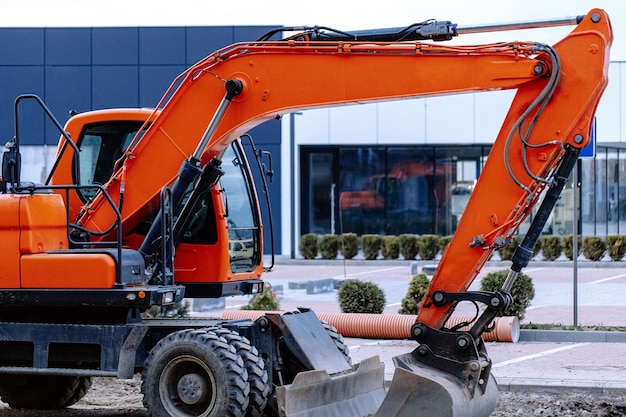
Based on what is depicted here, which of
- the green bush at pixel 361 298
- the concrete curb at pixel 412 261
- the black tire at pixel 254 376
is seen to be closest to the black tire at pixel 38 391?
the black tire at pixel 254 376

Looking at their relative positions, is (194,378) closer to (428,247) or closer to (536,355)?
(536,355)

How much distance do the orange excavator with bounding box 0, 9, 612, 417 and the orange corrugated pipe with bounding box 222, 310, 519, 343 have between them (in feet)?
17.7

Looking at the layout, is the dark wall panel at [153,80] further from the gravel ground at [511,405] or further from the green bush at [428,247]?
the gravel ground at [511,405]

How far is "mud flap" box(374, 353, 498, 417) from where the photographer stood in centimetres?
801

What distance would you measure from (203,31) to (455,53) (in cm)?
2967

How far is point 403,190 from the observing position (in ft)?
126

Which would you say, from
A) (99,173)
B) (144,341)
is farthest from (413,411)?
(99,173)

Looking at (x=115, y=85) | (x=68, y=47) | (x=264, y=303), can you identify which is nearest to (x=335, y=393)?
(x=264, y=303)

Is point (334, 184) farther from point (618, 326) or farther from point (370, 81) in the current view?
point (370, 81)

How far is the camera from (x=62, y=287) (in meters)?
9.06

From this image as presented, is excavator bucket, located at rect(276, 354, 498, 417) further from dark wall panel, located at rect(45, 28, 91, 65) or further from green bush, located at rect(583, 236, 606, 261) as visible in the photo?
dark wall panel, located at rect(45, 28, 91, 65)

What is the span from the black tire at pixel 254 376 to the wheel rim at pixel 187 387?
288mm

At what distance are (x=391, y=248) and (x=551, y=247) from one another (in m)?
4.88

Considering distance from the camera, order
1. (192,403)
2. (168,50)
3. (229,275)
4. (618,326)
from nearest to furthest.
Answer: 1. (192,403)
2. (229,275)
3. (618,326)
4. (168,50)
